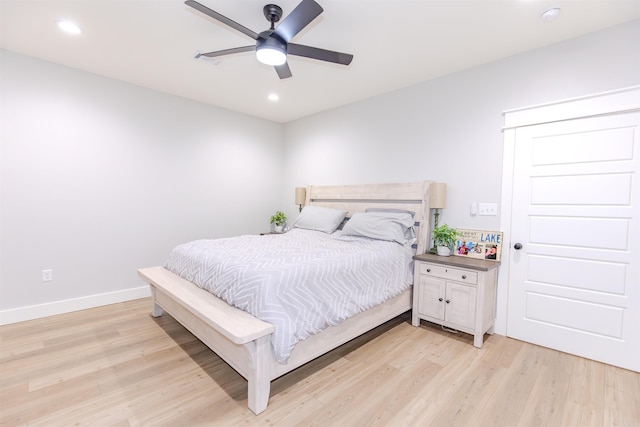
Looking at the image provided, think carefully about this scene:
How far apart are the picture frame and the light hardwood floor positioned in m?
0.80

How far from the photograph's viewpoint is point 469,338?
9.07 feet

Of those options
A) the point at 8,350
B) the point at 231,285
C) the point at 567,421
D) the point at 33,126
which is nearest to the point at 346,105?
the point at 231,285

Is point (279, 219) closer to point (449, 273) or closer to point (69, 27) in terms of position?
point (449, 273)

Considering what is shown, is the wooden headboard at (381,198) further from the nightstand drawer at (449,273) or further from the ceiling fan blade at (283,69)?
the ceiling fan blade at (283,69)

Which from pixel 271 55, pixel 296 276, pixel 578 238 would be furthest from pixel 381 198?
pixel 271 55

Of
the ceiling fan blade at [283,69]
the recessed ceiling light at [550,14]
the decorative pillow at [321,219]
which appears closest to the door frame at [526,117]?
the recessed ceiling light at [550,14]

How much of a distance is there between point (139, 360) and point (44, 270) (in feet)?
5.92

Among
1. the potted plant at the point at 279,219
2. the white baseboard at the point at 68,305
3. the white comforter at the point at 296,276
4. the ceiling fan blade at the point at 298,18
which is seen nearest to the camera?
the ceiling fan blade at the point at 298,18

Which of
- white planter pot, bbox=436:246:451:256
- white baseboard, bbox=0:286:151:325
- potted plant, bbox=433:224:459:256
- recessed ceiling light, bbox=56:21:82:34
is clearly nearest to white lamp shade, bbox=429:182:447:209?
potted plant, bbox=433:224:459:256

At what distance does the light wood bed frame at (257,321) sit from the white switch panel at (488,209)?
528 millimetres

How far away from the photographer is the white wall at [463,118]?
235 cm

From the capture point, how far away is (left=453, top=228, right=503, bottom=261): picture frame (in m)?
2.81

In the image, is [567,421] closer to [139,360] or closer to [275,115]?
[139,360]

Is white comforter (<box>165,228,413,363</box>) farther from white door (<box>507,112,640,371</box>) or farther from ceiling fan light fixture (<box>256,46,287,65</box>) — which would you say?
ceiling fan light fixture (<box>256,46,287,65</box>)
